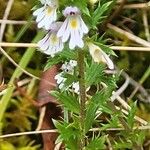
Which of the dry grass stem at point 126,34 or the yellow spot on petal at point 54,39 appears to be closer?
the yellow spot on petal at point 54,39

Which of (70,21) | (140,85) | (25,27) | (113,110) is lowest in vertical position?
(140,85)

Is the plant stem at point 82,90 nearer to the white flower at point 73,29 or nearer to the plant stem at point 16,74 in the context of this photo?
the white flower at point 73,29

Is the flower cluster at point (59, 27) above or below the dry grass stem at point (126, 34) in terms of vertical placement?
above

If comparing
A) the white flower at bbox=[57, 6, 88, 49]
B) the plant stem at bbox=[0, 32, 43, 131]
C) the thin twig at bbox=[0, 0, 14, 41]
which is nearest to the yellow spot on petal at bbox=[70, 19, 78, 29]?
the white flower at bbox=[57, 6, 88, 49]

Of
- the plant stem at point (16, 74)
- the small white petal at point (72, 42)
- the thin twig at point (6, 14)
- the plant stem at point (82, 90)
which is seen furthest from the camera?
the thin twig at point (6, 14)

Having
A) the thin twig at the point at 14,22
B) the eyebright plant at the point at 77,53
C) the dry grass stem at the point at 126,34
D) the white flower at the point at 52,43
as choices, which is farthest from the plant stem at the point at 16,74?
the white flower at the point at 52,43

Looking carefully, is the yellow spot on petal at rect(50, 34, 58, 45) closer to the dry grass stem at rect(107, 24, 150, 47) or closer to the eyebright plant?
the eyebright plant

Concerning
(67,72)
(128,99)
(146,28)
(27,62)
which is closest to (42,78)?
(27,62)

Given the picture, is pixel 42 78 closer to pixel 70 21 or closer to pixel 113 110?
pixel 113 110
